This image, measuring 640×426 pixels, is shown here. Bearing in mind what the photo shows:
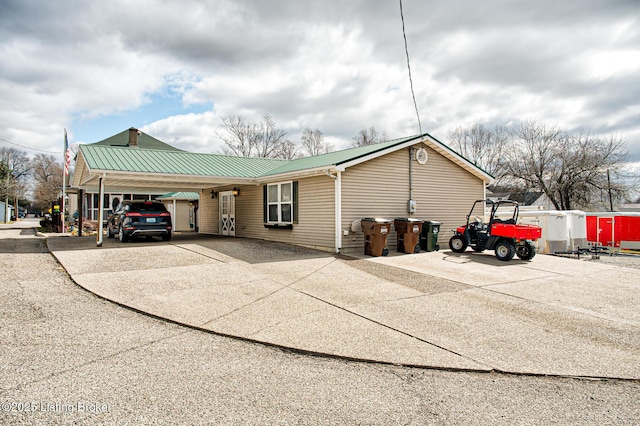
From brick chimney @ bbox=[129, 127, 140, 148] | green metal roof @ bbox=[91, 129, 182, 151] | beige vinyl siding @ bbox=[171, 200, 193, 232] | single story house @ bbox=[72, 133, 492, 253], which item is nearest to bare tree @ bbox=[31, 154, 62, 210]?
green metal roof @ bbox=[91, 129, 182, 151]

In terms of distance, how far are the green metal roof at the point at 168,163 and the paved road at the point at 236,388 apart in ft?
29.0

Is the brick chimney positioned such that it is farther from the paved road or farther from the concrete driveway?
the paved road

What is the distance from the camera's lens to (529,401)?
319 cm

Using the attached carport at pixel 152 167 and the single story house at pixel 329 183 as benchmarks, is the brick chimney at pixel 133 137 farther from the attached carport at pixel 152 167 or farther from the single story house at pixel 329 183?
the single story house at pixel 329 183

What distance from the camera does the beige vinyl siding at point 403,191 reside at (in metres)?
11.6

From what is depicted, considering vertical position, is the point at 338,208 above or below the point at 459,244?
above

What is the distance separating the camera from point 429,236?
39.7ft

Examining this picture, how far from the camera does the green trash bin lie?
39.7 ft

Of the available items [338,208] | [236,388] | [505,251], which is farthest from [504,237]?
[236,388]

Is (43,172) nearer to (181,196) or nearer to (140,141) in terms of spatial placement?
(140,141)

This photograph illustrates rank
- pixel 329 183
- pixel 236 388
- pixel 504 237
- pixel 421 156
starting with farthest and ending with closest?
pixel 421 156
pixel 329 183
pixel 504 237
pixel 236 388

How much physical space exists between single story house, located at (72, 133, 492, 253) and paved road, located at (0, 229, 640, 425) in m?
7.51

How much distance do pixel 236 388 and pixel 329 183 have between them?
8691 mm

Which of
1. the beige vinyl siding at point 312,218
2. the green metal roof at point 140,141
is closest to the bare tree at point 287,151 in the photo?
the green metal roof at point 140,141
